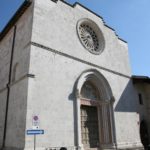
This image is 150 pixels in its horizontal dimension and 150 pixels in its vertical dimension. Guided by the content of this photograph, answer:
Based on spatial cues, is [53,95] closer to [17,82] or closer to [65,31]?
[17,82]

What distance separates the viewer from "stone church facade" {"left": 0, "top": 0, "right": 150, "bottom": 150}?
9188 millimetres

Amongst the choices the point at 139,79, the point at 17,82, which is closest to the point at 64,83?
the point at 17,82

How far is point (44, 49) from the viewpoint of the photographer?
33.5 feet

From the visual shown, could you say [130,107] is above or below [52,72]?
below

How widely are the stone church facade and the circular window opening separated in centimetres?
7

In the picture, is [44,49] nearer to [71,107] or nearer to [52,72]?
[52,72]

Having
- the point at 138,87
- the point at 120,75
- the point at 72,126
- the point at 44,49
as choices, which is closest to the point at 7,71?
the point at 44,49

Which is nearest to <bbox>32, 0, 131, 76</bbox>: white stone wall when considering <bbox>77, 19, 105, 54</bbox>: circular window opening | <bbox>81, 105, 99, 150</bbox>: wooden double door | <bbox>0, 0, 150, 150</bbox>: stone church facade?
<bbox>0, 0, 150, 150</bbox>: stone church facade

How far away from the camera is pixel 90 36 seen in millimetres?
14500

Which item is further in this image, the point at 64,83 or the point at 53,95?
the point at 64,83

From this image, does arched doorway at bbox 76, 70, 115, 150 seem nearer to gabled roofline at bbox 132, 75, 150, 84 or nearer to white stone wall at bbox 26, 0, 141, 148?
white stone wall at bbox 26, 0, 141, 148

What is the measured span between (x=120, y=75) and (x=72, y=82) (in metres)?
5.97

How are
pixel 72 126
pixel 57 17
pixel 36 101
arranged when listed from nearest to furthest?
1. pixel 36 101
2. pixel 72 126
3. pixel 57 17

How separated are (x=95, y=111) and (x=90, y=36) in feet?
18.7
